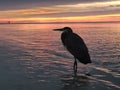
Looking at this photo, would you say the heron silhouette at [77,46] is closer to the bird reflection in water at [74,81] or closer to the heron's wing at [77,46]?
the heron's wing at [77,46]

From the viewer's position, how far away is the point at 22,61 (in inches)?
517

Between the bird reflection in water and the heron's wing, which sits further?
the heron's wing

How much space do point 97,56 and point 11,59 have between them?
4303 millimetres

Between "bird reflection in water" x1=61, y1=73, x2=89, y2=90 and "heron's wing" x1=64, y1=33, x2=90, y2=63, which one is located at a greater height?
"heron's wing" x1=64, y1=33, x2=90, y2=63

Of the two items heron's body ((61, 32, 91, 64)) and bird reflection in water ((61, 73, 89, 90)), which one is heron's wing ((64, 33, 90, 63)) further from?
bird reflection in water ((61, 73, 89, 90))

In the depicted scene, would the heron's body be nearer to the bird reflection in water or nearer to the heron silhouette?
the heron silhouette

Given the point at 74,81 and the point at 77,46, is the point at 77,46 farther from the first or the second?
the point at 74,81

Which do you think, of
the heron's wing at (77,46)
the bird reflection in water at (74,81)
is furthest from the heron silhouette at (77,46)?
the bird reflection in water at (74,81)

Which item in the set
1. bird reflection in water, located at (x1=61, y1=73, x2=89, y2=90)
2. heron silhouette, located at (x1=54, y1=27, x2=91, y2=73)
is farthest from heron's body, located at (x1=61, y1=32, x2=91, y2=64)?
bird reflection in water, located at (x1=61, y1=73, x2=89, y2=90)

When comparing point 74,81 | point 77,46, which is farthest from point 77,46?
point 74,81

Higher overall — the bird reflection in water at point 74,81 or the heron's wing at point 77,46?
the heron's wing at point 77,46

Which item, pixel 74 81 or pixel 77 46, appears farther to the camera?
pixel 77 46

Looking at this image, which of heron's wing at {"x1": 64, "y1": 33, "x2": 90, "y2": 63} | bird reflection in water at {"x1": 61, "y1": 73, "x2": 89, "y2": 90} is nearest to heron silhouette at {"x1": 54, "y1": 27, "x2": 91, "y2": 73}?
heron's wing at {"x1": 64, "y1": 33, "x2": 90, "y2": 63}

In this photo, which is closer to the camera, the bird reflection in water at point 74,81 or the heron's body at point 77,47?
the bird reflection in water at point 74,81
